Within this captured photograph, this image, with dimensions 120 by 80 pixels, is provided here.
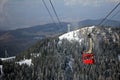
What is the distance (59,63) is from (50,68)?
19543 millimetres

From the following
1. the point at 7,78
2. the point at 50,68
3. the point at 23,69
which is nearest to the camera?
the point at 7,78

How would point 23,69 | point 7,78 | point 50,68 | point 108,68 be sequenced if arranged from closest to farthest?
point 7,78 < point 23,69 < point 50,68 < point 108,68

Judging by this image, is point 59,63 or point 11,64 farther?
point 59,63

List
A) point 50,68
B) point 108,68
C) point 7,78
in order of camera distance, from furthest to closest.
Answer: point 108,68
point 50,68
point 7,78

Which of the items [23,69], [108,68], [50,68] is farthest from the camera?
[108,68]

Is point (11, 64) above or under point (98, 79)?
above

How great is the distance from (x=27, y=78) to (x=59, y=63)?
146ft

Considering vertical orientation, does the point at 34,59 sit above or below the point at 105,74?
above

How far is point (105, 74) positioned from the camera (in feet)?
597

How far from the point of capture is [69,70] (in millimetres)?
193875

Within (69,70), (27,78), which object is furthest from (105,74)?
(27,78)

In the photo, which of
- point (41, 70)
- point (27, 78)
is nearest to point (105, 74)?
point (41, 70)

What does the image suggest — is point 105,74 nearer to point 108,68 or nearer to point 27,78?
point 108,68

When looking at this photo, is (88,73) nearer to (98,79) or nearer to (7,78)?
(98,79)
